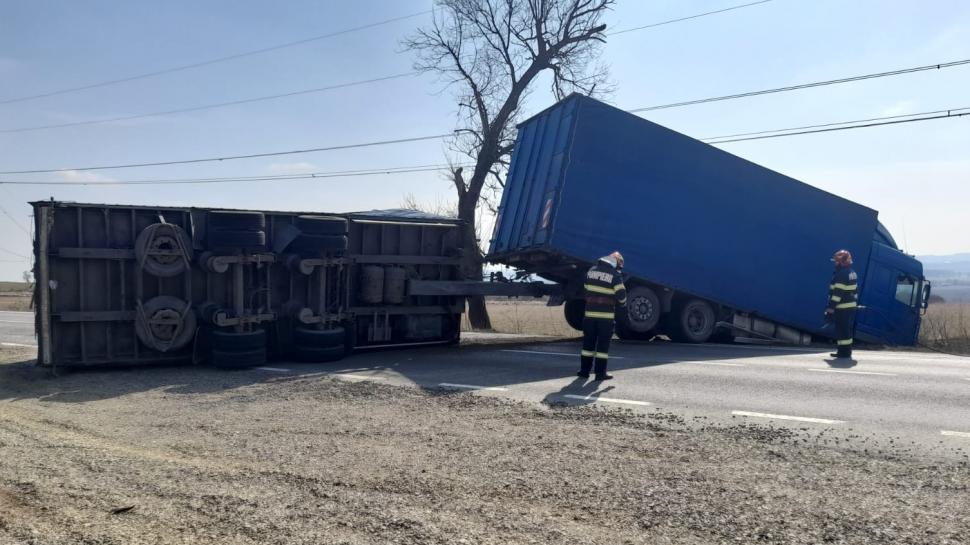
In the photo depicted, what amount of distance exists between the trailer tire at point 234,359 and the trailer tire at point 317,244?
5.72 ft

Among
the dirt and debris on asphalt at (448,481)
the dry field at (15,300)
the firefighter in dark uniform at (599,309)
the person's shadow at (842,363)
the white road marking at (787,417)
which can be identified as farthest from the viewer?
the dry field at (15,300)

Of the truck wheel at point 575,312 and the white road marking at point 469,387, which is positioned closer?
the white road marking at point 469,387

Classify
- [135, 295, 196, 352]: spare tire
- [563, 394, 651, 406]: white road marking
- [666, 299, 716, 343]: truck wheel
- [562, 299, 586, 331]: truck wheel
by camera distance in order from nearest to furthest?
[563, 394, 651, 406]: white road marking → [135, 295, 196, 352]: spare tire → [666, 299, 716, 343]: truck wheel → [562, 299, 586, 331]: truck wheel

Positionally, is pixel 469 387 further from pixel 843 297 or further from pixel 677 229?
pixel 843 297

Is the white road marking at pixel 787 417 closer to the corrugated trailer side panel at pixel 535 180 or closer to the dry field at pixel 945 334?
the corrugated trailer side panel at pixel 535 180

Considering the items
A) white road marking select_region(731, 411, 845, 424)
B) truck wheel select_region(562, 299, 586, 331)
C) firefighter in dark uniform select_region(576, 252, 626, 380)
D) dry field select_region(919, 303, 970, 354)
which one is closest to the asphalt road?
white road marking select_region(731, 411, 845, 424)

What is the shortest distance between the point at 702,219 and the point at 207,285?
340 inches

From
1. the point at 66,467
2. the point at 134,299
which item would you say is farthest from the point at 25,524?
the point at 134,299

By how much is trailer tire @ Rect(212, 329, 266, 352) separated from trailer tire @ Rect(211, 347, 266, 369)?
0.04 m

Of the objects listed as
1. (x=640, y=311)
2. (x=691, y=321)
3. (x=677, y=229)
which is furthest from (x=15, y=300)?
(x=677, y=229)

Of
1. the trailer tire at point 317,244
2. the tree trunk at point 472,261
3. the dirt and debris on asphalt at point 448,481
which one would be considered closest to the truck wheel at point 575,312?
the tree trunk at point 472,261

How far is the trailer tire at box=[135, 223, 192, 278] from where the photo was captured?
9812mm

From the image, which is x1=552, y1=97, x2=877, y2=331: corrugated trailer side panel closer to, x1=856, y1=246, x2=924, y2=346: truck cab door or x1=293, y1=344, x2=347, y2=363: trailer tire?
x1=856, y1=246, x2=924, y2=346: truck cab door

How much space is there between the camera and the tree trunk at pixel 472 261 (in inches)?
521
